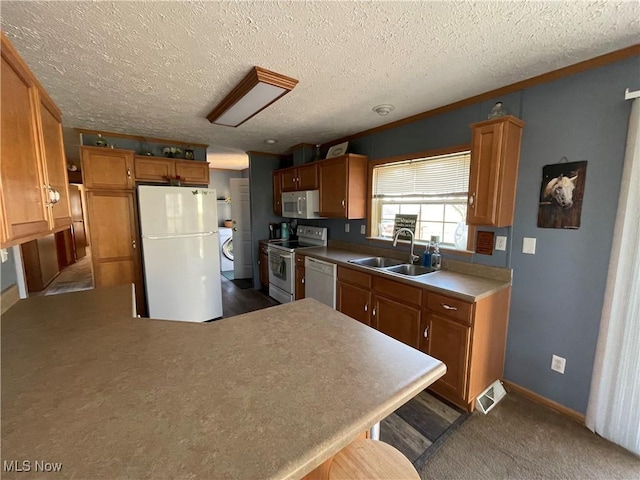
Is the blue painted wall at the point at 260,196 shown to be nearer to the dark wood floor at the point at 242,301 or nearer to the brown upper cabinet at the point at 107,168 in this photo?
the dark wood floor at the point at 242,301

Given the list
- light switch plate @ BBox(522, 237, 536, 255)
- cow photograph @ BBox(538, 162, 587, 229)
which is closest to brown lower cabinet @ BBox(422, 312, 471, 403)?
light switch plate @ BBox(522, 237, 536, 255)

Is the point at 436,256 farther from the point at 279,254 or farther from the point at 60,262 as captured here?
the point at 60,262

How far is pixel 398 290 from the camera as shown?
7.41 ft

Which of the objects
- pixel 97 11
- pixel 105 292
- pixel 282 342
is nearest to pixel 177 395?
pixel 282 342

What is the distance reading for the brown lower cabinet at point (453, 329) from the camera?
185cm

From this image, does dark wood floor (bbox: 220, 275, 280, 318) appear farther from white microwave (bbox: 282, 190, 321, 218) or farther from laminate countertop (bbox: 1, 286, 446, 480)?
laminate countertop (bbox: 1, 286, 446, 480)

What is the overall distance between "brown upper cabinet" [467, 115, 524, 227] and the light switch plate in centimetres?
16

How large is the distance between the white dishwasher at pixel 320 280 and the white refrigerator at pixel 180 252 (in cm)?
115

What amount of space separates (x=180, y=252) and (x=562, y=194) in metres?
3.54

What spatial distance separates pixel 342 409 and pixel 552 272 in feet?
6.47

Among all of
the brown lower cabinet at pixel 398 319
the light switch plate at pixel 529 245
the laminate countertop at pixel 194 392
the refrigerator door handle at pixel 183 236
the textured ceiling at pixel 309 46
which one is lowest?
the brown lower cabinet at pixel 398 319

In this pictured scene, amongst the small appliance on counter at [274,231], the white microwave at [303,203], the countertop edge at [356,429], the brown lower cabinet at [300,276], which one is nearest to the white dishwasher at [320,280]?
the brown lower cabinet at [300,276]

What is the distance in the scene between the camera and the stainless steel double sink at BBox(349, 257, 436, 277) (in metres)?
2.60

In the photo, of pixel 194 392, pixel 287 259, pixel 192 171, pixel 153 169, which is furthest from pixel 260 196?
pixel 194 392
